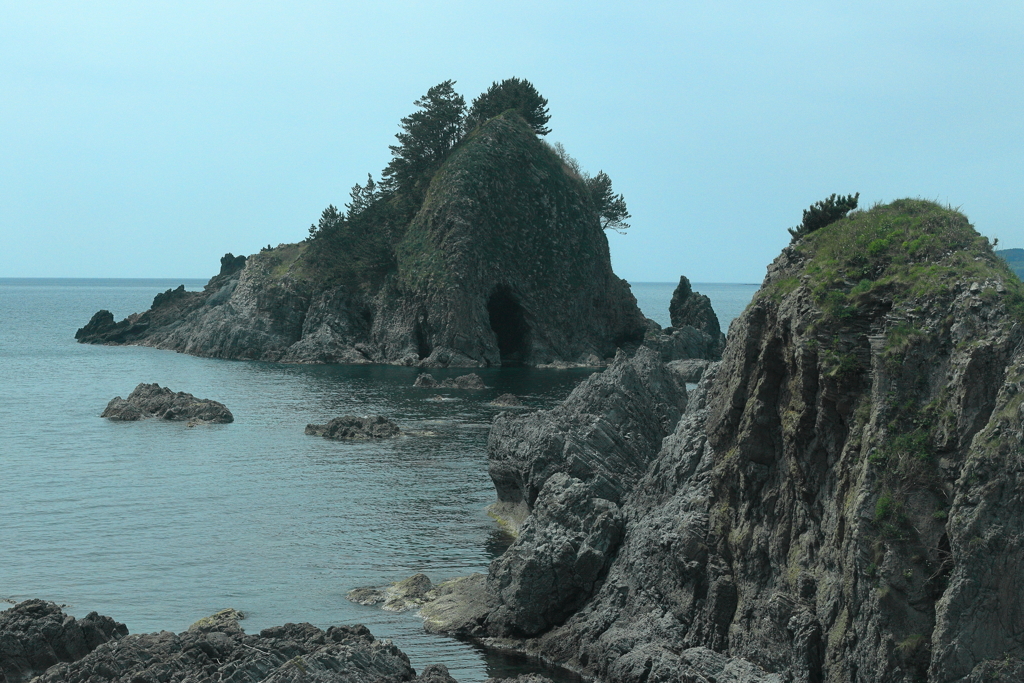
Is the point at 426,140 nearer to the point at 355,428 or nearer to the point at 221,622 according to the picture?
the point at 355,428

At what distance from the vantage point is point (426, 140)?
437 feet

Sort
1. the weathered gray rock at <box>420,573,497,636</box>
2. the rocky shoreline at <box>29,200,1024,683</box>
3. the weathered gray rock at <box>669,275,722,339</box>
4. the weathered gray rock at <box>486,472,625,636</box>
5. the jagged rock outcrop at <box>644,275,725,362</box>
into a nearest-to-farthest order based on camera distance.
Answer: the rocky shoreline at <box>29,200,1024,683</box>
the weathered gray rock at <box>486,472,625,636</box>
the weathered gray rock at <box>420,573,497,636</box>
the jagged rock outcrop at <box>644,275,725,362</box>
the weathered gray rock at <box>669,275,722,339</box>

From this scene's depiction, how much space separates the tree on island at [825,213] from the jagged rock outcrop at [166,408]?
53859 mm

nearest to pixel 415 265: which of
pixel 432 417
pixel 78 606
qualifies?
pixel 432 417

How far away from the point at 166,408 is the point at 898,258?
208 ft

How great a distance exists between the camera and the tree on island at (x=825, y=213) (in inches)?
1064

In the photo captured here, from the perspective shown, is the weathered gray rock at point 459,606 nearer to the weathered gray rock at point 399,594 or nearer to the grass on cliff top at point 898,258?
the weathered gray rock at point 399,594

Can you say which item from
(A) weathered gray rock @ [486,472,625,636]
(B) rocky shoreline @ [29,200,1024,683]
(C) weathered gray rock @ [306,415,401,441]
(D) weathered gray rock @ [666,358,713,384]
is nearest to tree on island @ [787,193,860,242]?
(B) rocky shoreline @ [29,200,1024,683]

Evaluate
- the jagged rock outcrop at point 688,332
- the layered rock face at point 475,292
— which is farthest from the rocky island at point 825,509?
the layered rock face at point 475,292

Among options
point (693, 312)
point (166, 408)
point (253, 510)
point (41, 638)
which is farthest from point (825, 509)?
point (693, 312)

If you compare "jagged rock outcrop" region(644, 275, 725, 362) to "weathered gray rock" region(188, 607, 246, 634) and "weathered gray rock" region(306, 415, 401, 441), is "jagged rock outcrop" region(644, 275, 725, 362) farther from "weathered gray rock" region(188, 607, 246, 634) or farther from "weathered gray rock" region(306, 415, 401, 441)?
"weathered gray rock" region(188, 607, 246, 634)

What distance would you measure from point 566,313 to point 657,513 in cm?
9197

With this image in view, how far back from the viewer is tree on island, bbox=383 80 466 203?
131m

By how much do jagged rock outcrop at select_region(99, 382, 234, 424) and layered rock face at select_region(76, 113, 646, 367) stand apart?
3823cm
